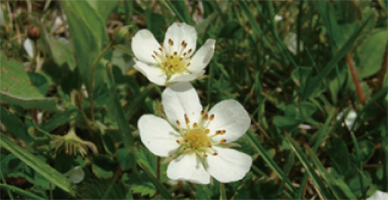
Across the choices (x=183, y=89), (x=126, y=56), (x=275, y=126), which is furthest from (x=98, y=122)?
(x=275, y=126)

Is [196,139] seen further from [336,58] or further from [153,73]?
[336,58]

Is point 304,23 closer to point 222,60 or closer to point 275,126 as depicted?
point 222,60

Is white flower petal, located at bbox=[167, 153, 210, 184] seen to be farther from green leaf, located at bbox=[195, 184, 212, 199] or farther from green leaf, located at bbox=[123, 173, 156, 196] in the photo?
green leaf, located at bbox=[123, 173, 156, 196]

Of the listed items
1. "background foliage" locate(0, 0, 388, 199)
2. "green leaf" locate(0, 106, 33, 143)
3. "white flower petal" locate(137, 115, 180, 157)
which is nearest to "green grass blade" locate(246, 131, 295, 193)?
"background foliage" locate(0, 0, 388, 199)

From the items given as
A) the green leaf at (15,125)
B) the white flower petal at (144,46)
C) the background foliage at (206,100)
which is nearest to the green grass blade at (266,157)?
the background foliage at (206,100)

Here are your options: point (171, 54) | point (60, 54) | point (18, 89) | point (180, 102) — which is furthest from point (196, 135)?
point (60, 54)

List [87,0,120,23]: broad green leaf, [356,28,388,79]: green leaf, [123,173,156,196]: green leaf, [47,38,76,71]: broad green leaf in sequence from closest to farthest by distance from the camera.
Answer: [123,173,156,196]: green leaf
[87,0,120,23]: broad green leaf
[47,38,76,71]: broad green leaf
[356,28,388,79]: green leaf
